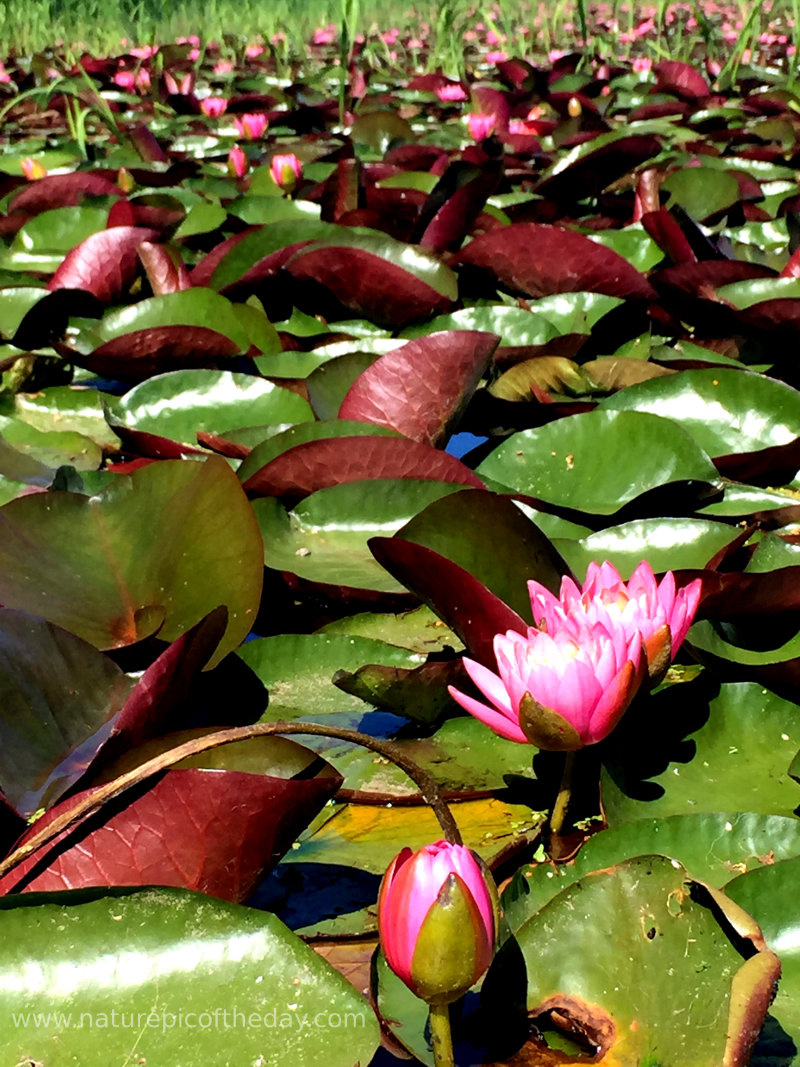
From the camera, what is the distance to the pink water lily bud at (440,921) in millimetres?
521

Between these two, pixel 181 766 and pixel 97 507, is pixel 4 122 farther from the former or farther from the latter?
pixel 181 766

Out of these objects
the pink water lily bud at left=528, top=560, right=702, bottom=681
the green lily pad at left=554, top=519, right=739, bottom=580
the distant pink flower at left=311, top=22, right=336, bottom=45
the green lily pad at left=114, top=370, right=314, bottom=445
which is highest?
the pink water lily bud at left=528, top=560, right=702, bottom=681

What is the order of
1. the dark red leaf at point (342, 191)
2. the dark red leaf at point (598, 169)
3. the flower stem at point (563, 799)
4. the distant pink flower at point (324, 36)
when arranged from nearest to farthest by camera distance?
1. the flower stem at point (563, 799)
2. the dark red leaf at point (342, 191)
3. the dark red leaf at point (598, 169)
4. the distant pink flower at point (324, 36)

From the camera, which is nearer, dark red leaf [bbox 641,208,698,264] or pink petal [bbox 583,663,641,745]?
pink petal [bbox 583,663,641,745]

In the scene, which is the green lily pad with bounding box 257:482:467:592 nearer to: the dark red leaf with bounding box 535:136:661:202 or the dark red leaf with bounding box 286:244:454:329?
the dark red leaf with bounding box 286:244:454:329

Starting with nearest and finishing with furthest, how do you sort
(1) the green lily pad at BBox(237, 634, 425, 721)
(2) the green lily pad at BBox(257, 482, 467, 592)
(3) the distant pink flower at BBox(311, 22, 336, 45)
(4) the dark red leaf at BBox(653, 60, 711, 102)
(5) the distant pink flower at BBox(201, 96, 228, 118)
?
(1) the green lily pad at BBox(237, 634, 425, 721) < (2) the green lily pad at BBox(257, 482, 467, 592) < (4) the dark red leaf at BBox(653, 60, 711, 102) < (5) the distant pink flower at BBox(201, 96, 228, 118) < (3) the distant pink flower at BBox(311, 22, 336, 45)

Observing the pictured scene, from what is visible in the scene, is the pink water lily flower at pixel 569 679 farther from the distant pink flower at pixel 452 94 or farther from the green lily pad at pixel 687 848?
the distant pink flower at pixel 452 94

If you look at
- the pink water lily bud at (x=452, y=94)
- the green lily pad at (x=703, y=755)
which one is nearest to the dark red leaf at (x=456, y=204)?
the green lily pad at (x=703, y=755)

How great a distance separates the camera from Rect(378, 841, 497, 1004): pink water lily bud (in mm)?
521

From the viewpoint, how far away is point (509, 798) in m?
0.84

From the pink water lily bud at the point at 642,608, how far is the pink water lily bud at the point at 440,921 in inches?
8.5

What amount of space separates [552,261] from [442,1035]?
4.60 feet

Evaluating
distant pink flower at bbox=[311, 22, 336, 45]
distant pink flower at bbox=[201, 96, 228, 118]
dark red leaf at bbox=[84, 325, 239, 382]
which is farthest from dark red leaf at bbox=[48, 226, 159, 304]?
distant pink flower at bbox=[311, 22, 336, 45]

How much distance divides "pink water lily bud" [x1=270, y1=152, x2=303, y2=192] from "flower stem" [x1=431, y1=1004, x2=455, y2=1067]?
7.36ft
